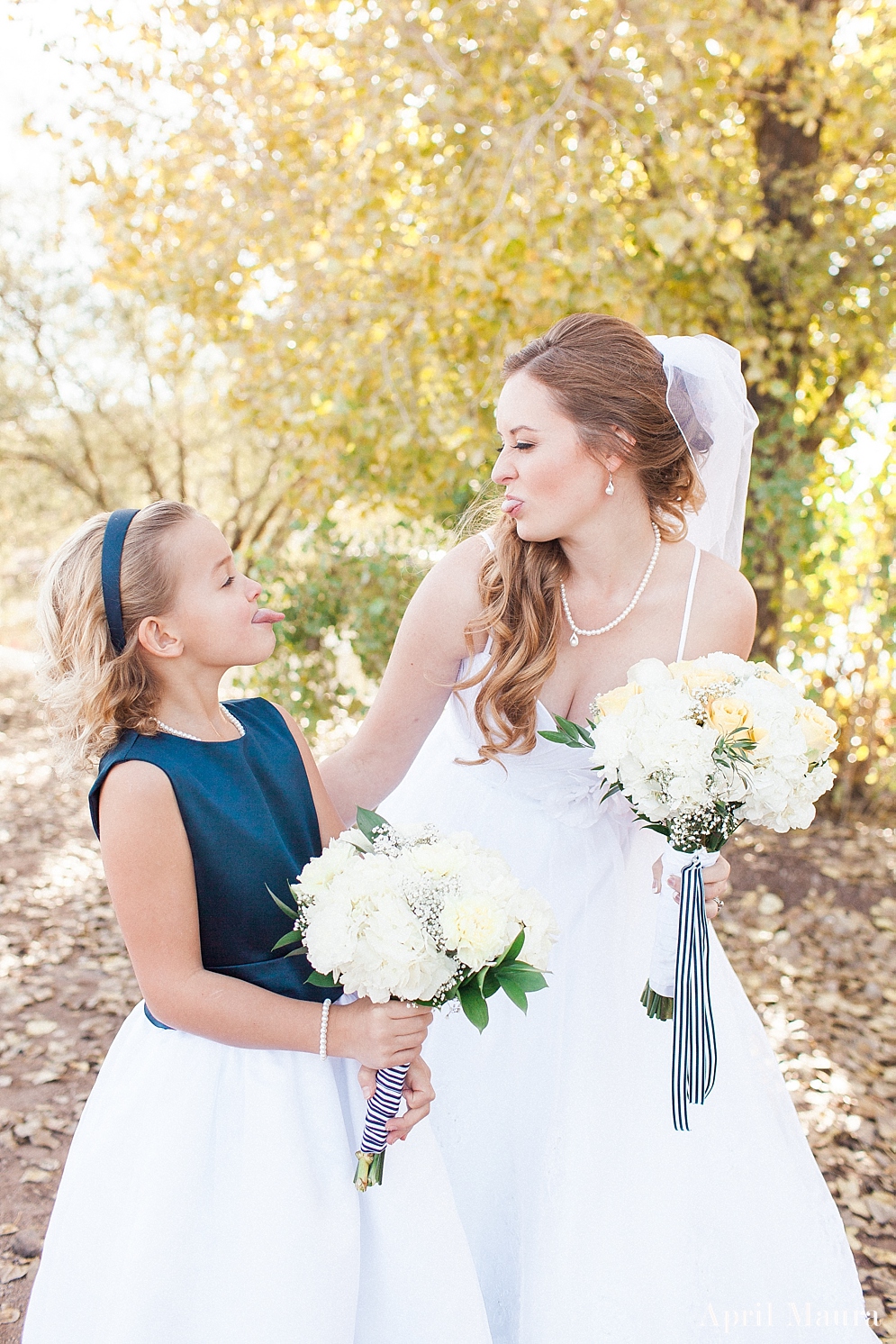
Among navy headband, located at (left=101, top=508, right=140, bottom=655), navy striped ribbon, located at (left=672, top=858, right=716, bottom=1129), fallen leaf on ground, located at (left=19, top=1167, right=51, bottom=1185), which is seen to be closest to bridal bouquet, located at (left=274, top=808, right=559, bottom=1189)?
navy striped ribbon, located at (left=672, top=858, right=716, bottom=1129)

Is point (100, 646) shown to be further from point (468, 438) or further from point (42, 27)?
point (42, 27)

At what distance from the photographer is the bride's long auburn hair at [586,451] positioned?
246cm

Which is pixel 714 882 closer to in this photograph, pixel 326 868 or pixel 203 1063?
pixel 326 868

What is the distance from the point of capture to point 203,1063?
185 centimetres

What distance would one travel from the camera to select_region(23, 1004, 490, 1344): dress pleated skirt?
1.75 meters

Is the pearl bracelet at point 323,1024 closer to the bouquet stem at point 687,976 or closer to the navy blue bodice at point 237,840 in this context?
the navy blue bodice at point 237,840

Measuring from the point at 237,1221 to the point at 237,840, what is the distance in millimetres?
672

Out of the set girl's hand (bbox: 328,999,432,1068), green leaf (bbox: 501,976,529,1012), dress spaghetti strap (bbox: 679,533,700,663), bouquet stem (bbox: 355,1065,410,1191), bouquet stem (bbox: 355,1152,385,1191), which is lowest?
bouquet stem (bbox: 355,1152,385,1191)

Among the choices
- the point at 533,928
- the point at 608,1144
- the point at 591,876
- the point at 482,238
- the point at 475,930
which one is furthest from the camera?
the point at 482,238

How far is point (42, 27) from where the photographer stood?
19.0 ft

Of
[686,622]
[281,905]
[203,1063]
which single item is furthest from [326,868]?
[686,622]

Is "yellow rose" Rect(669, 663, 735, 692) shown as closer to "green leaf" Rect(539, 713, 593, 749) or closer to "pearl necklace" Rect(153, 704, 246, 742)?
"green leaf" Rect(539, 713, 593, 749)

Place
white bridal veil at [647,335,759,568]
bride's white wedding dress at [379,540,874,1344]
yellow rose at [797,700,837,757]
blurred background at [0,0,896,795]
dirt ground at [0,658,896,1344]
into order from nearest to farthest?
yellow rose at [797,700,837,757]
bride's white wedding dress at [379,540,874,1344]
white bridal veil at [647,335,759,568]
dirt ground at [0,658,896,1344]
blurred background at [0,0,896,795]

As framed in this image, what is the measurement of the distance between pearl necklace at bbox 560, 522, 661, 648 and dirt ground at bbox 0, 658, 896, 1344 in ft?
7.12
